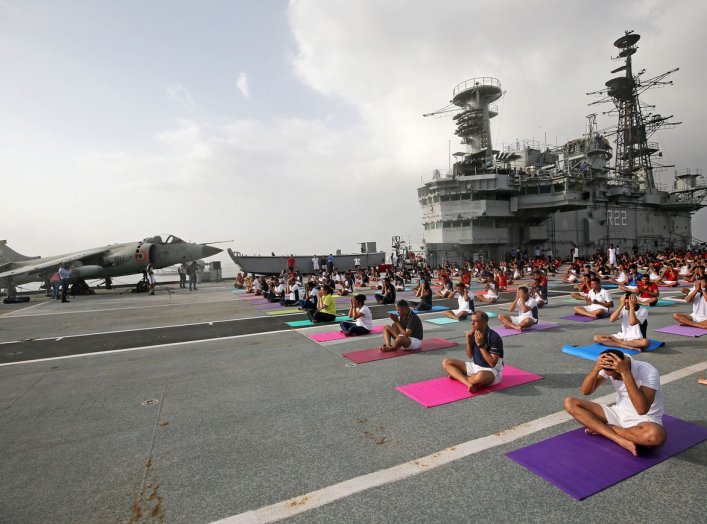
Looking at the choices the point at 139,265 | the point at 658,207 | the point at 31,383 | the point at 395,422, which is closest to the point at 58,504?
the point at 395,422

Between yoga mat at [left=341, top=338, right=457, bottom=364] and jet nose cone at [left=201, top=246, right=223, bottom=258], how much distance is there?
2219 cm

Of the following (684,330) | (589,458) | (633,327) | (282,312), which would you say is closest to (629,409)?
(589,458)

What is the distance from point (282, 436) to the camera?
4.11 metres

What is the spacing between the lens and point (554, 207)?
3556 cm

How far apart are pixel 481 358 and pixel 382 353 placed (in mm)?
2524

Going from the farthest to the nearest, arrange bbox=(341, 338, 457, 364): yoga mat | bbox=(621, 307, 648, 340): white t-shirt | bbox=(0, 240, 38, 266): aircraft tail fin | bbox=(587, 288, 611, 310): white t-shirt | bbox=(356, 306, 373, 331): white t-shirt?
Answer: bbox=(0, 240, 38, 266): aircraft tail fin, bbox=(587, 288, 611, 310): white t-shirt, bbox=(356, 306, 373, 331): white t-shirt, bbox=(341, 338, 457, 364): yoga mat, bbox=(621, 307, 648, 340): white t-shirt

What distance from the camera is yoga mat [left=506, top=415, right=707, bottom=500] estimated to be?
10.1ft

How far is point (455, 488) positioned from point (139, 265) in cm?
2558

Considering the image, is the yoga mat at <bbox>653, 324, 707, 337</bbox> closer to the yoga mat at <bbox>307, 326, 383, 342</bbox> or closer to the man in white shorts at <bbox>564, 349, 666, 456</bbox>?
the man in white shorts at <bbox>564, 349, 666, 456</bbox>

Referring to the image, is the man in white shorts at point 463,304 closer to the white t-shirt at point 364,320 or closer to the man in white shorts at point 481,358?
the white t-shirt at point 364,320

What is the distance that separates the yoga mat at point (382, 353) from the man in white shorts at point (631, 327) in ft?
10.4

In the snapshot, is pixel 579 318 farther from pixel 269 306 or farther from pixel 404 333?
pixel 269 306

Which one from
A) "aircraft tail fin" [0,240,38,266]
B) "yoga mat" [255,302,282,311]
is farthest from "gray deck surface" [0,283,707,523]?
"aircraft tail fin" [0,240,38,266]

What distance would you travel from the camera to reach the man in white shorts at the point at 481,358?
16.8ft
